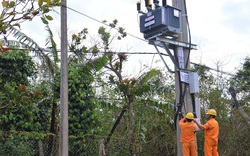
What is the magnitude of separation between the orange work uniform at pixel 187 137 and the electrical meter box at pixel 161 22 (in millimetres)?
1818

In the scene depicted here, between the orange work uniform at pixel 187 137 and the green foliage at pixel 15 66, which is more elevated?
the green foliage at pixel 15 66

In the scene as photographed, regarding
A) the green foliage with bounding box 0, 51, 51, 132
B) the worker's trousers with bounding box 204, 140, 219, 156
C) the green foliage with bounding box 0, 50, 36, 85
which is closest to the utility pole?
the worker's trousers with bounding box 204, 140, 219, 156

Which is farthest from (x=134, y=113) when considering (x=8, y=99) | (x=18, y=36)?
(x=8, y=99)

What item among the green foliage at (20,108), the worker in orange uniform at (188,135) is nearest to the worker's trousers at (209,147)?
the worker in orange uniform at (188,135)

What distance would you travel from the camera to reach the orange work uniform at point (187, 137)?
25.4 ft

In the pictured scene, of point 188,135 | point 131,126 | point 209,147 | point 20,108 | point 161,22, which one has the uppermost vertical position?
point 161,22

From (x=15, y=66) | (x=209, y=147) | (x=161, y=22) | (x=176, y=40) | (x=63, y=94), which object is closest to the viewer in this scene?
(x=161, y=22)

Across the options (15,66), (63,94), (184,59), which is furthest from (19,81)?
(184,59)

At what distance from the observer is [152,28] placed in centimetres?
760

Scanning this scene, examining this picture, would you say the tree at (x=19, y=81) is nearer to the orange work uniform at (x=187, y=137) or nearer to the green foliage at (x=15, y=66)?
the green foliage at (x=15, y=66)

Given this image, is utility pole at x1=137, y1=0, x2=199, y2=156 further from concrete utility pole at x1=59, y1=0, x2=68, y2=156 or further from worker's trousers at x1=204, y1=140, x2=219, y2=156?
concrete utility pole at x1=59, y1=0, x2=68, y2=156

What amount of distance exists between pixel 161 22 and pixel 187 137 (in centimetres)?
247

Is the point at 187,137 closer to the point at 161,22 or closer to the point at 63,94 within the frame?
the point at 161,22

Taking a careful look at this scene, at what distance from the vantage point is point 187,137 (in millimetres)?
7977
